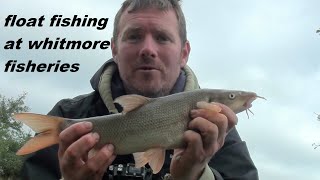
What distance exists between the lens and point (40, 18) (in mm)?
9523

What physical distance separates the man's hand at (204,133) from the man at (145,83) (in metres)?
0.01


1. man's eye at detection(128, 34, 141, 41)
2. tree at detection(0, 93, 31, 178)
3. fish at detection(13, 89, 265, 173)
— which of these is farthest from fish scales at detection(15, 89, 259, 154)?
tree at detection(0, 93, 31, 178)

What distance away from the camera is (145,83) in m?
4.64

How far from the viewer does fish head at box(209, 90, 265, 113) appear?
3867mm

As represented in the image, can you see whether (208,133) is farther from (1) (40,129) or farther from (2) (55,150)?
(2) (55,150)

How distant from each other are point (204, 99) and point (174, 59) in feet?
3.39

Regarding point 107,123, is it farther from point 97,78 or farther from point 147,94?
point 97,78

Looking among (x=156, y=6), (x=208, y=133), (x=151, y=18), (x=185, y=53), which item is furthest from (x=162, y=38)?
(x=208, y=133)

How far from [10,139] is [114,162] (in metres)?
44.0

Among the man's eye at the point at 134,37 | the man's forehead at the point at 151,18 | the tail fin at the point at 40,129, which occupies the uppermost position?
the man's forehead at the point at 151,18

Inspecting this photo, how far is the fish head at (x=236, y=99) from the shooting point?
3.87 meters

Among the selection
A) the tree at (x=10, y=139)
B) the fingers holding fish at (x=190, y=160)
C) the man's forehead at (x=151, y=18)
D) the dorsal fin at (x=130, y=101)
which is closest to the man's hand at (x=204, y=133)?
the fingers holding fish at (x=190, y=160)

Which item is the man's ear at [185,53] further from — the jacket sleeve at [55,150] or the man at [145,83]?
the jacket sleeve at [55,150]

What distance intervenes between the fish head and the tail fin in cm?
118
